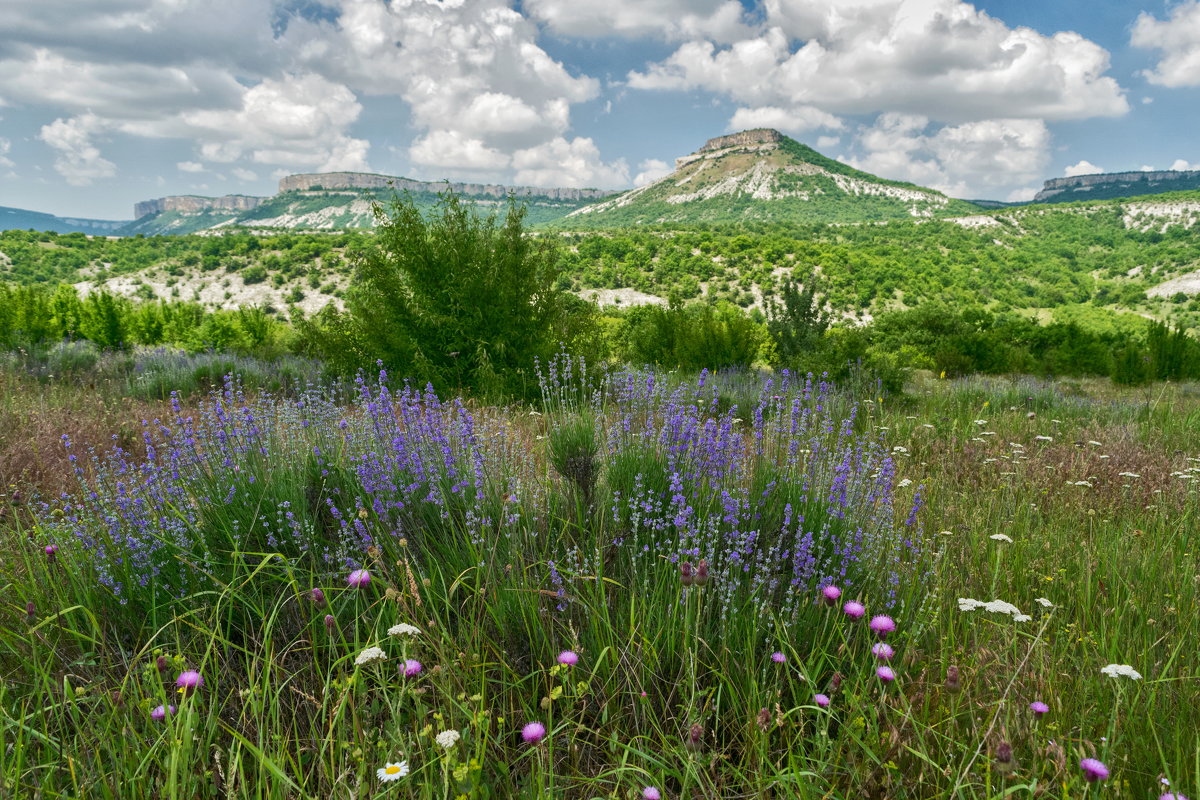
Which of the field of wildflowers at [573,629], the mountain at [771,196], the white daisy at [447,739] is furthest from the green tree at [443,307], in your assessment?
the mountain at [771,196]

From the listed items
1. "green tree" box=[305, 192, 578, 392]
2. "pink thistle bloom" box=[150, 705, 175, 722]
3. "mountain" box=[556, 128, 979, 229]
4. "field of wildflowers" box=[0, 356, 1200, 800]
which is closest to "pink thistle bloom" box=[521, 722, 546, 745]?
"field of wildflowers" box=[0, 356, 1200, 800]

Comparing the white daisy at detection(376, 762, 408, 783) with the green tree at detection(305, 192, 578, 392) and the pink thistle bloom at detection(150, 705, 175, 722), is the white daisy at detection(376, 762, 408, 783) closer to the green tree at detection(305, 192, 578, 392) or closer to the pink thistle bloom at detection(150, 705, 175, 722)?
the pink thistle bloom at detection(150, 705, 175, 722)

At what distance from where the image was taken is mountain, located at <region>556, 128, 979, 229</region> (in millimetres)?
154750

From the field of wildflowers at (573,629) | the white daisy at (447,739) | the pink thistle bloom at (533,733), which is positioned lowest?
the field of wildflowers at (573,629)

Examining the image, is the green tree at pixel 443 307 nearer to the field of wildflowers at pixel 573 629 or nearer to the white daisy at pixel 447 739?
the field of wildflowers at pixel 573 629

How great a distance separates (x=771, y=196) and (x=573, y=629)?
181 m

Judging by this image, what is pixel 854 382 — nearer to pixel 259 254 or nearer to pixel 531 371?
pixel 531 371

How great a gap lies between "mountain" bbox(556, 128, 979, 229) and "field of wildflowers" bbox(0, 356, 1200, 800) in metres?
150

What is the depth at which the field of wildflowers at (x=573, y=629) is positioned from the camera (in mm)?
1594

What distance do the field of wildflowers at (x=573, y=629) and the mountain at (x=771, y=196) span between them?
150 m

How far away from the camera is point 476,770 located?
1287 mm

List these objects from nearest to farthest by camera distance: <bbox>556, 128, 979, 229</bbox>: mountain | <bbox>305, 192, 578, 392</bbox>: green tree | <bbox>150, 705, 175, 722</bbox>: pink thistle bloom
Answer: <bbox>150, 705, 175, 722</bbox>: pink thistle bloom
<bbox>305, 192, 578, 392</bbox>: green tree
<bbox>556, 128, 979, 229</bbox>: mountain

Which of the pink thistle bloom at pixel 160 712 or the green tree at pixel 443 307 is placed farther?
the green tree at pixel 443 307

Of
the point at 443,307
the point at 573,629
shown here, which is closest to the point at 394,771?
the point at 573,629
